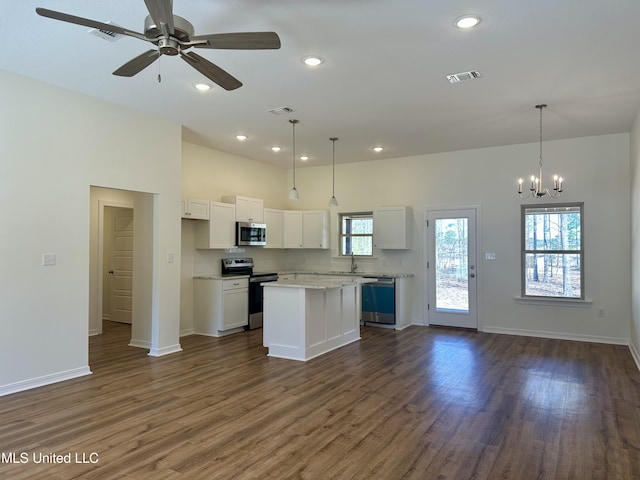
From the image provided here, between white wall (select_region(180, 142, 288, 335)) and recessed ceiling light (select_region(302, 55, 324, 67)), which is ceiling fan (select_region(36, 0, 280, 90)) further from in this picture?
white wall (select_region(180, 142, 288, 335))

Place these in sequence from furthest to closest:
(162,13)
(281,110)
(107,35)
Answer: (281,110) → (107,35) → (162,13)

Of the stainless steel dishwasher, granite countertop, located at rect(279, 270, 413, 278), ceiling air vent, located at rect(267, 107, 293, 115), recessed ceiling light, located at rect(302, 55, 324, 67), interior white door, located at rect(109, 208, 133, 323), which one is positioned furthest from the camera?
interior white door, located at rect(109, 208, 133, 323)

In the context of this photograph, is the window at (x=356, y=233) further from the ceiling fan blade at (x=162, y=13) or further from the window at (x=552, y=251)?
the ceiling fan blade at (x=162, y=13)

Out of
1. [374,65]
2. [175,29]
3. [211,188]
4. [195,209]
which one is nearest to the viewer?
[175,29]

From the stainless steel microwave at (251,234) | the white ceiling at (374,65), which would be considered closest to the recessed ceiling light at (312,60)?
the white ceiling at (374,65)

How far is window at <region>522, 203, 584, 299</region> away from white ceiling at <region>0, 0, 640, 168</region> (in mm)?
1207

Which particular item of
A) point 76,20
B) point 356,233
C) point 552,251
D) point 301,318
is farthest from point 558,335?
point 76,20

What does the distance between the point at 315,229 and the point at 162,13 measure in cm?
607

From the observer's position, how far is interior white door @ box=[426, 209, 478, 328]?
7.06 metres

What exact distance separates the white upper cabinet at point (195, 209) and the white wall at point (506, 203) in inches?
17.5

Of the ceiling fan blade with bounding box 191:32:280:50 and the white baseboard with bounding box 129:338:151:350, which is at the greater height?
the ceiling fan blade with bounding box 191:32:280:50

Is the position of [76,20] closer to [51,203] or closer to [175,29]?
[175,29]

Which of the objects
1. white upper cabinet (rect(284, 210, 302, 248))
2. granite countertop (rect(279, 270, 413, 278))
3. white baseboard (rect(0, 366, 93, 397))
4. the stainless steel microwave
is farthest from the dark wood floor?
white upper cabinet (rect(284, 210, 302, 248))

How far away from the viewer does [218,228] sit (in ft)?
22.1
